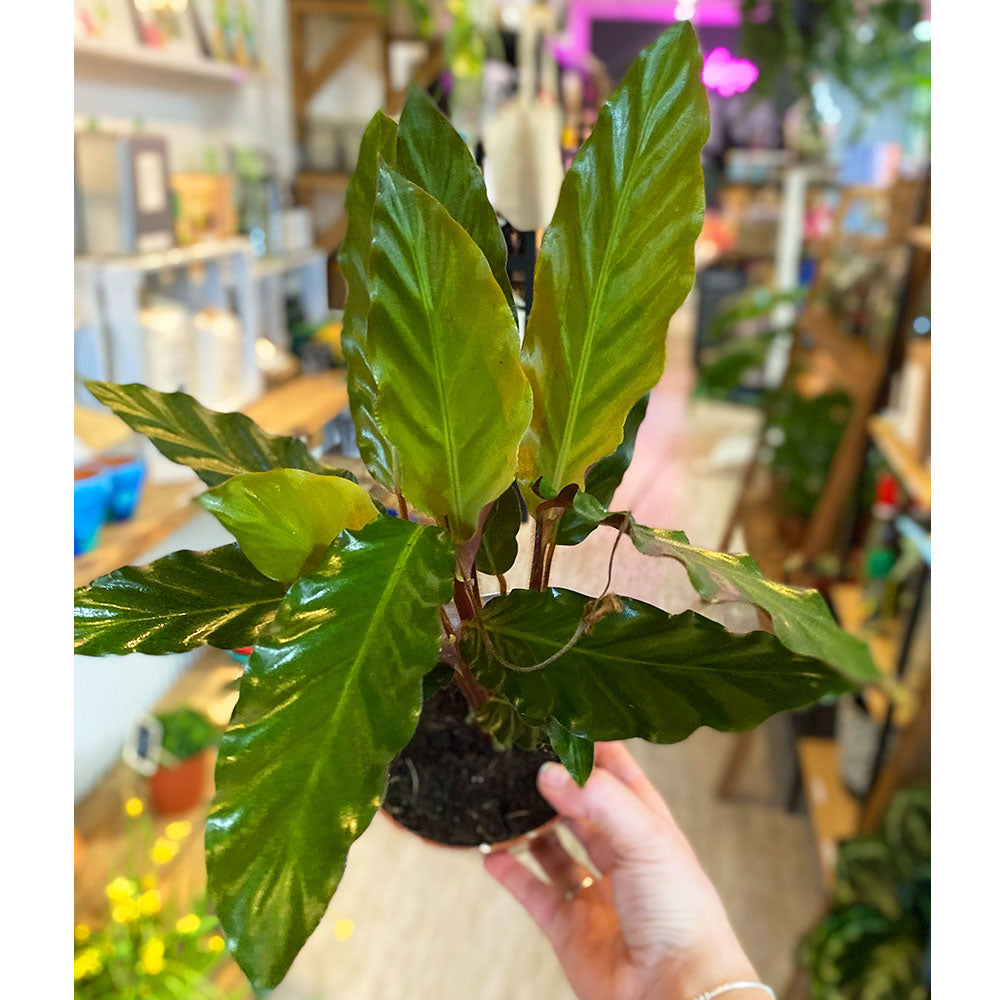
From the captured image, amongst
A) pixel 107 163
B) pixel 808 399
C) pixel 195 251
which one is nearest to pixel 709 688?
pixel 107 163

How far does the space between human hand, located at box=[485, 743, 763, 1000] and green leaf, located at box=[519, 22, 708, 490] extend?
1.17 ft

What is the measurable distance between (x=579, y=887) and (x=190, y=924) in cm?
82

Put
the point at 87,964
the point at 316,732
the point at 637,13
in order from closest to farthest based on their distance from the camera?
the point at 316,732, the point at 87,964, the point at 637,13

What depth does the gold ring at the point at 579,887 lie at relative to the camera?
1.00 m

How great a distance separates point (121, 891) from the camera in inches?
59.6

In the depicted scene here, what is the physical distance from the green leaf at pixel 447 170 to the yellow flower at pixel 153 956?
1.31 meters

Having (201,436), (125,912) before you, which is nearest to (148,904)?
(125,912)

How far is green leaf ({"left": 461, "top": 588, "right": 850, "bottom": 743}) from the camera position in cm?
56

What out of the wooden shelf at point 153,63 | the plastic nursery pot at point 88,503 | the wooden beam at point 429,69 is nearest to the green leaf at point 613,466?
the plastic nursery pot at point 88,503

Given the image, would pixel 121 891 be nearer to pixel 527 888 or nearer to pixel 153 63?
pixel 527 888

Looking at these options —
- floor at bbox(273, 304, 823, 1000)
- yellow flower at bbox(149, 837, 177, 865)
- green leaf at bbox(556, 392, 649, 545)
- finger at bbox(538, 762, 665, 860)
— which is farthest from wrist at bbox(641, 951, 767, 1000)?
yellow flower at bbox(149, 837, 177, 865)

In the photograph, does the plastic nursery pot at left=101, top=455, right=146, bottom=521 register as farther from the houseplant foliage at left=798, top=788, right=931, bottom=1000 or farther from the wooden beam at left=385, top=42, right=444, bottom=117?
the wooden beam at left=385, top=42, right=444, bottom=117
